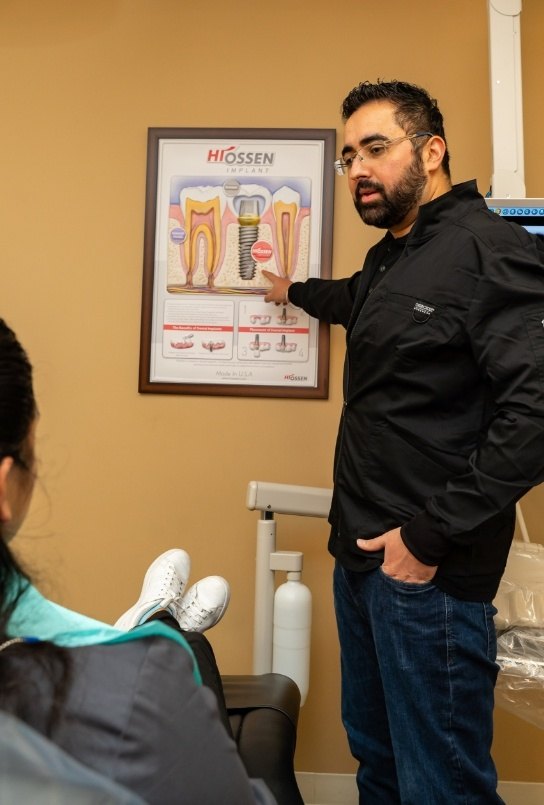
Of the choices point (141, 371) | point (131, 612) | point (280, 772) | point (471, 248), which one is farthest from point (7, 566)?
point (141, 371)

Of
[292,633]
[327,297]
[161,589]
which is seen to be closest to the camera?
[161,589]

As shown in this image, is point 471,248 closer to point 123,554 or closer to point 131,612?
point 131,612

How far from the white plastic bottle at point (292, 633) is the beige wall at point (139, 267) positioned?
1.29 ft

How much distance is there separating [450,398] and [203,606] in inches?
28.1

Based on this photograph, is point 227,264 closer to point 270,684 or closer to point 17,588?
point 270,684

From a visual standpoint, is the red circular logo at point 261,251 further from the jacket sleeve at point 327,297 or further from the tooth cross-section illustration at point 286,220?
the jacket sleeve at point 327,297

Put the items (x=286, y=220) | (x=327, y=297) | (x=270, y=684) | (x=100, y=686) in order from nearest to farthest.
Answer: (x=100, y=686)
(x=270, y=684)
(x=327, y=297)
(x=286, y=220)

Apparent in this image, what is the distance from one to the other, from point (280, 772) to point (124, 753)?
731 millimetres

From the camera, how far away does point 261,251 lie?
2.47 m

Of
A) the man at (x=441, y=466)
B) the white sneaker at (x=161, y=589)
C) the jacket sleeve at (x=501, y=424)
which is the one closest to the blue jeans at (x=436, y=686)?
the man at (x=441, y=466)

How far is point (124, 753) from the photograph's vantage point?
0.75 m

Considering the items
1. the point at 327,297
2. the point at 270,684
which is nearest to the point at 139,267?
the point at 327,297

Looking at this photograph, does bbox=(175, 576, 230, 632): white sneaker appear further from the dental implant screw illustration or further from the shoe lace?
the dental implant screw illustration

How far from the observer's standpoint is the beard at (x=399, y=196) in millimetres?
1806
